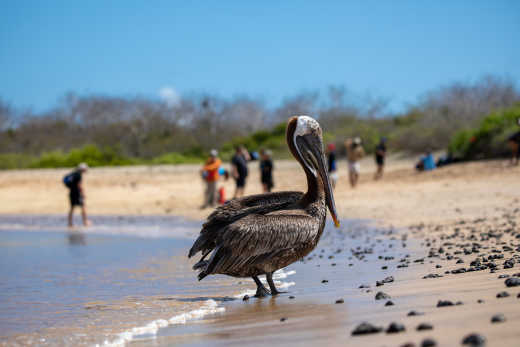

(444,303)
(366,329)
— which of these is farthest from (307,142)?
(366,329)

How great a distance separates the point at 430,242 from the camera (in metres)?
9.55

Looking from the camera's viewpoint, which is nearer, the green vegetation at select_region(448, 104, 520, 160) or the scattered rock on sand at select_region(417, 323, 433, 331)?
the scattered rock on sand at select_region(417, 323, 433, 331)

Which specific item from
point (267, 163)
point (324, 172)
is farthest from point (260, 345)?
point (267, 163)

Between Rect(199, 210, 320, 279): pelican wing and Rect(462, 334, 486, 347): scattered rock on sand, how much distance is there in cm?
285

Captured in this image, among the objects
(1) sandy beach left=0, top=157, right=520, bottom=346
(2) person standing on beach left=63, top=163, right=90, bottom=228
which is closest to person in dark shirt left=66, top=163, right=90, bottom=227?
(2) person standing on beach left=63, top=163, right=90, bottom=228

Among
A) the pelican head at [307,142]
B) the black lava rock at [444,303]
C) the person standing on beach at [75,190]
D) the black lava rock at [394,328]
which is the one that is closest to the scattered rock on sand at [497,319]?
the black lava rock at [394,328]

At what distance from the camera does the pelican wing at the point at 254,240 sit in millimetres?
5723

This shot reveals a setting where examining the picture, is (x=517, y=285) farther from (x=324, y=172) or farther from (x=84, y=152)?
(x=84, y=152)

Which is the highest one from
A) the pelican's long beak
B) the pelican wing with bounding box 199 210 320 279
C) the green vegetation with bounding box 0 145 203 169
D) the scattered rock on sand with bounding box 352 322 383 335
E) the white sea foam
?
the green vegetation with bounding box 0 145 203 169

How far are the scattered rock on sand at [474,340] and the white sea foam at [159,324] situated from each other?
2.27 metres

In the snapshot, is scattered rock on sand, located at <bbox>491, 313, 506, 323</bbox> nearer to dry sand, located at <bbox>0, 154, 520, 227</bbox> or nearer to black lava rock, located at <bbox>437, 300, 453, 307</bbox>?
black lava rock, located at <bbox>437, 300, 453, 307</bbox>

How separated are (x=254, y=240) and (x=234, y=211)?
0.48 metres

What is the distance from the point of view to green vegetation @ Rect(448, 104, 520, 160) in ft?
78.4

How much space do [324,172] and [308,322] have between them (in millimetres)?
2216
